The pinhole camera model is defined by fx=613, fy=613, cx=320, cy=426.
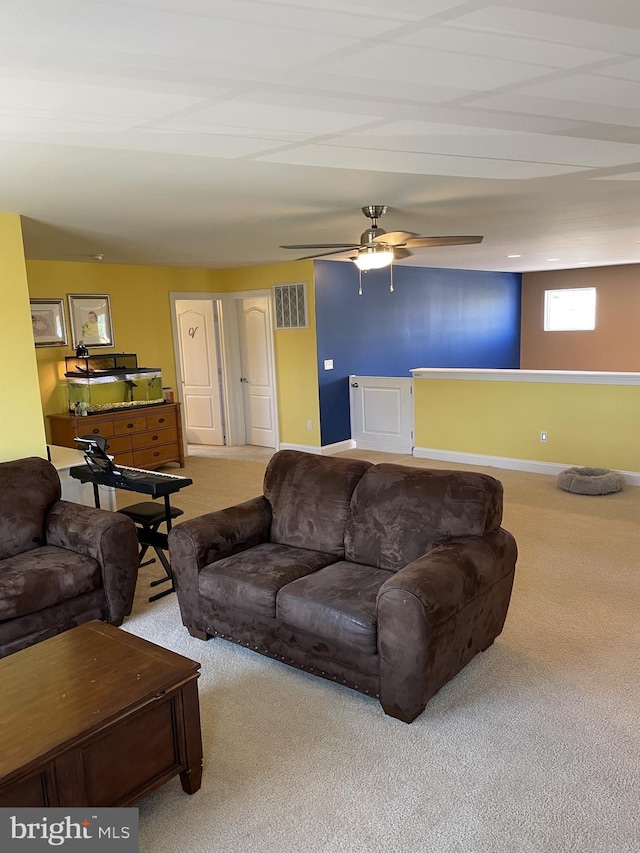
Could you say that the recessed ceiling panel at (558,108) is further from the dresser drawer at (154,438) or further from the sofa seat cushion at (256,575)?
the dresser drawer at (154,438)

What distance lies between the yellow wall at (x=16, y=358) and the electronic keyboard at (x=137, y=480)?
417 mm

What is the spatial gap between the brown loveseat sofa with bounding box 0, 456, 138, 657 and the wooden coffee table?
80 cm

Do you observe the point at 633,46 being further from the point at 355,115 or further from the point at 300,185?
the point at 300,185

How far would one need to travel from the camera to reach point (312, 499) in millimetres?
3305

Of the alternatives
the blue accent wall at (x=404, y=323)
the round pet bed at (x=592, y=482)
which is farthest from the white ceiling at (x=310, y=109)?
the blue accent wall at (x=404, y=323)

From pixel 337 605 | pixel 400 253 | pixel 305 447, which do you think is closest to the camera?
pixel 337 605

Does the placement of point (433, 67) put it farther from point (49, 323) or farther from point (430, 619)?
point (49, 323)

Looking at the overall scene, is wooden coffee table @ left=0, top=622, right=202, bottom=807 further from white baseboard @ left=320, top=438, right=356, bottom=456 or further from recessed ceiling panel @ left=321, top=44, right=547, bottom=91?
white baseboard @ left=320, top=438, right=356, bottom=456

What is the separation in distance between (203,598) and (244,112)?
219 centimetres

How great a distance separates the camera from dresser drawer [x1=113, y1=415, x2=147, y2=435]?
21.1 ft

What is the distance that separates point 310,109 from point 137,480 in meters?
2.29

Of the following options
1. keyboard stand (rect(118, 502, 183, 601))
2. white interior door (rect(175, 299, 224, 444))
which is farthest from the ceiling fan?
white interior door (rect(175, 299, 224, 444))

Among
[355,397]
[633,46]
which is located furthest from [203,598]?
[355,397]

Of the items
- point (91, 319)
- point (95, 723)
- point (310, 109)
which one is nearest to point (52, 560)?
point (95, 723)
